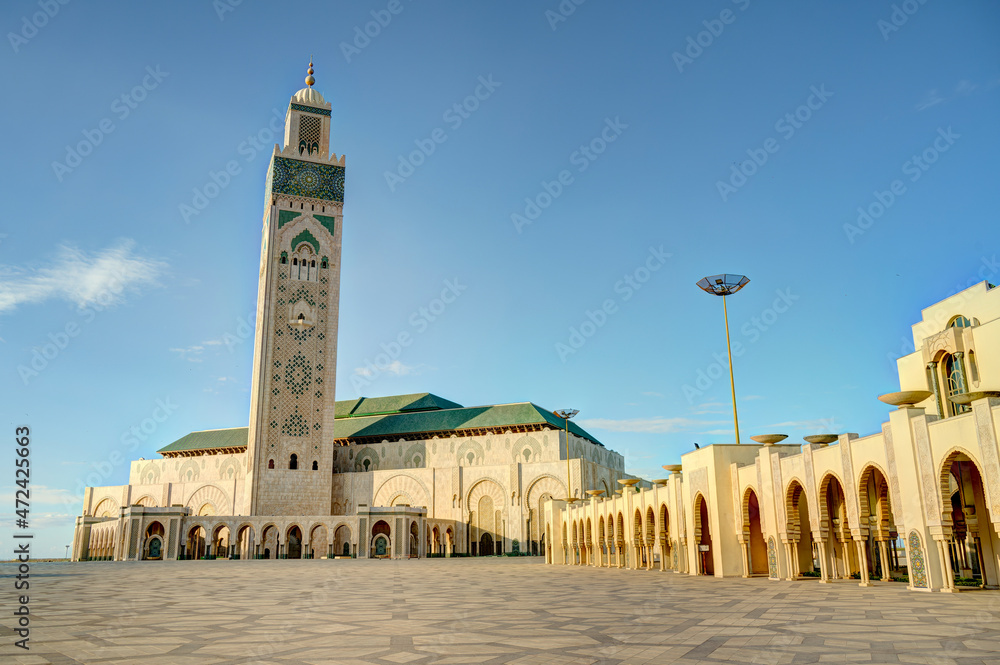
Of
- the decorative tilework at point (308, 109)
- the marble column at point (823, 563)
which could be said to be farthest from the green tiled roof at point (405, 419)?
the marble column at point (823, 563)

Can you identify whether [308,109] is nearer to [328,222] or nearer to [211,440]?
[328,222]

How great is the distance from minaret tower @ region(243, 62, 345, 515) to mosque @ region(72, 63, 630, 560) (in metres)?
0.08

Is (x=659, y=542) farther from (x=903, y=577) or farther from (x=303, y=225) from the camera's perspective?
(x=303, y=225)

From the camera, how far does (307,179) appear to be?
4947 centimetres

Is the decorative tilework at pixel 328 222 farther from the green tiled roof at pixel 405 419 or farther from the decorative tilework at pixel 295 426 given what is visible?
the green tiled roof at pixel 405 419

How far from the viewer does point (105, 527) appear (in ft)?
150

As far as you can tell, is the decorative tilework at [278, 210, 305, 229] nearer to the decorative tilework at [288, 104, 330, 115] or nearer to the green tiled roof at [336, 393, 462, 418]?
the decorative tilework at [288, 104, 330, 115]

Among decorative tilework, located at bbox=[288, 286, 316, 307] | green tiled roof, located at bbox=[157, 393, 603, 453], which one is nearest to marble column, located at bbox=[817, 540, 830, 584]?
green tiled roof, located at bbox=[157, 393, 603, 453]

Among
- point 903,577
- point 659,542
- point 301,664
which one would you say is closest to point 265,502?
point 659,542

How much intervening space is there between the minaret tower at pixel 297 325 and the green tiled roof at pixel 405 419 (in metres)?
6.71

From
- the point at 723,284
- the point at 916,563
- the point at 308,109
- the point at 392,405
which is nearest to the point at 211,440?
the point at 392,405

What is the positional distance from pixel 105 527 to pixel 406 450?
19.2m

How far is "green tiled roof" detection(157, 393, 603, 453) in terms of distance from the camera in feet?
160

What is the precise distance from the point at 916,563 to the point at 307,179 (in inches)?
1751
